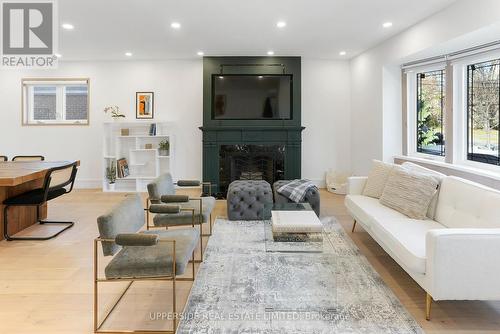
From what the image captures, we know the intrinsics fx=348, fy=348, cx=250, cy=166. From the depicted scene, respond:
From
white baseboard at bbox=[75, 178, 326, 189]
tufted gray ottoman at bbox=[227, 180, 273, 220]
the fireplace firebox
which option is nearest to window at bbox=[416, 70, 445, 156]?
the fireplace firebox

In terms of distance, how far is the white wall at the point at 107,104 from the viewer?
6875 mm

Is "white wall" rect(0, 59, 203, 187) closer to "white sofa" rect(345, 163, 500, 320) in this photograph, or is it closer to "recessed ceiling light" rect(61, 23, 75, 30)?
Result: "recessed ceiling light" rect(61, 23, 75, 30)

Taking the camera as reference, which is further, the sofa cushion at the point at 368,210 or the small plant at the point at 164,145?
the small plant at the point at 164,145

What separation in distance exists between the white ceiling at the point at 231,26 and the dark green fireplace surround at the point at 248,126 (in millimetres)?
254

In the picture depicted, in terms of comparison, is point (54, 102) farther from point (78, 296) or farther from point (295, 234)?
point (295, 234)

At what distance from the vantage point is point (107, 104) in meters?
6.93

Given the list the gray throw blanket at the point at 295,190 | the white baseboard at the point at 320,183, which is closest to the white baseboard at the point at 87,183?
the gray throw blanket at the point at 295,190

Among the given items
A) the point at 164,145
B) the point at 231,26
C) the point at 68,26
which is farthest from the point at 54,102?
the point at 231,26

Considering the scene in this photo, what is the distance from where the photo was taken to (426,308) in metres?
2.31

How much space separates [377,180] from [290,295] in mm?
2028

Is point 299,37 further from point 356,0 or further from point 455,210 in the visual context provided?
point 455,210

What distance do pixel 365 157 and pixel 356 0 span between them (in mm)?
3137

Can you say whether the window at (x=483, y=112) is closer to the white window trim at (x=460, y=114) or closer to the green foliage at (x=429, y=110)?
the white window trim at (x=460, y=114)

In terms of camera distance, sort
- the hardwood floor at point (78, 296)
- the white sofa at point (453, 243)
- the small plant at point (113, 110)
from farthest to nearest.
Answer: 1. the small plant at point (113, 110)
2. the hardwood floor at point (78, 296)
3. the white sofa at point (453, 243)
